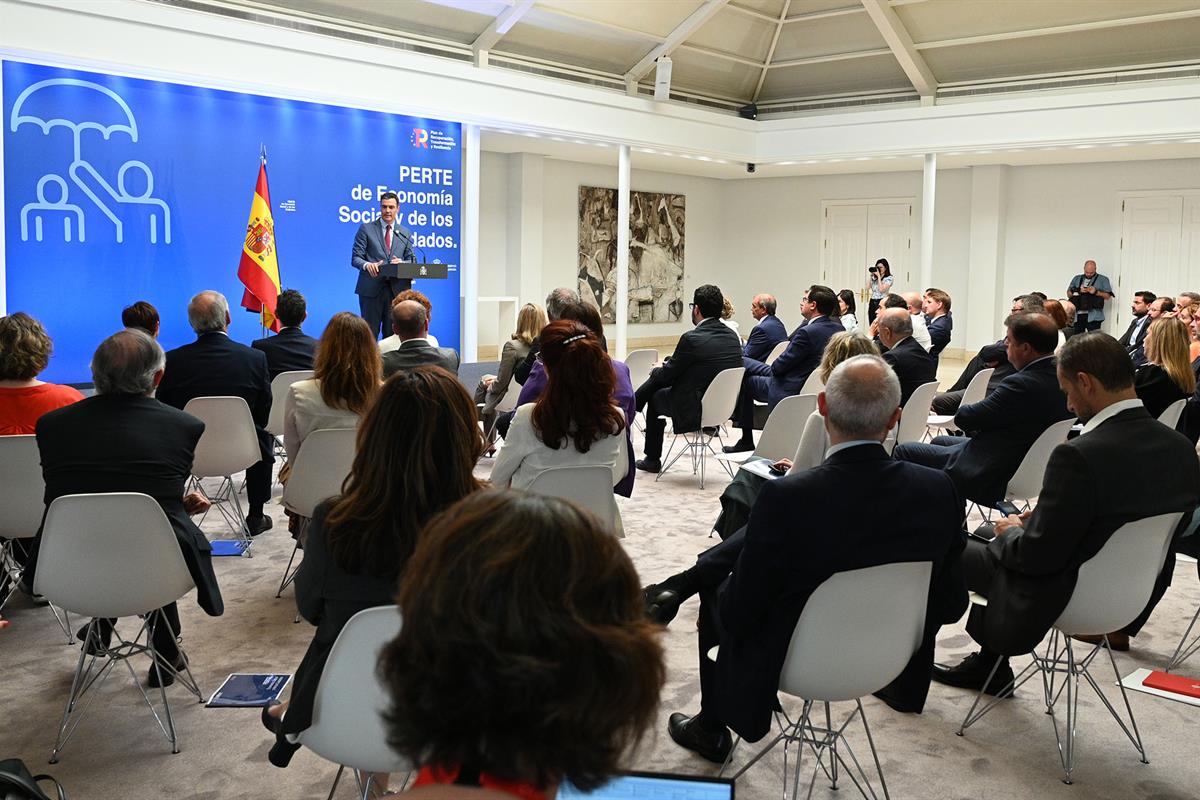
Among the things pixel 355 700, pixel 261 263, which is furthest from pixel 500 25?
pixel 355 700

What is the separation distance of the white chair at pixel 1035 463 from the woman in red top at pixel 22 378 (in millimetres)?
4431

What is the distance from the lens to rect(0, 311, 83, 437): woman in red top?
4.40 meters

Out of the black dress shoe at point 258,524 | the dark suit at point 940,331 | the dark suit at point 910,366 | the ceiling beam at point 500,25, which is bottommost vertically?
the black dress shoe at point 258,524

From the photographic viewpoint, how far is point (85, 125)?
953 centimetres

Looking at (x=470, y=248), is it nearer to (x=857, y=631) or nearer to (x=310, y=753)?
(x=310, y=753)

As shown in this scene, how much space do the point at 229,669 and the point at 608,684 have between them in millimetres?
3496

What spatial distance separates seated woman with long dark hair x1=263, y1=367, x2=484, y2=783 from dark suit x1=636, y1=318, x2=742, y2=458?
17.9 ft

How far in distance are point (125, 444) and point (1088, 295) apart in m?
15.9

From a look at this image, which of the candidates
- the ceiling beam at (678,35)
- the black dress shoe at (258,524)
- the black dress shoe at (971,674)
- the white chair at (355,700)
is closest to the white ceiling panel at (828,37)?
the ceiling beam at (678,35)

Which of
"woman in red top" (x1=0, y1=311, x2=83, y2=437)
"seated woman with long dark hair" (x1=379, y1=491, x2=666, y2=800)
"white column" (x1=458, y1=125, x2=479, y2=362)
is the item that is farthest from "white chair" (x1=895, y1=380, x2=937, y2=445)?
"white column" (x1=458, y1=125, x2=479, y2=362)

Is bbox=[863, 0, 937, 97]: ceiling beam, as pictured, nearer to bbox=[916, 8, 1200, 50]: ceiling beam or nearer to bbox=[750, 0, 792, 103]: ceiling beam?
bbox=[916, 8, 1200, 50]: ceiling beam

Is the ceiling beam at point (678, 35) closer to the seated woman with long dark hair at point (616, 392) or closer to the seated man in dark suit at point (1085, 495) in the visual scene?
the seated woman with long dark hair at point (616, 392)

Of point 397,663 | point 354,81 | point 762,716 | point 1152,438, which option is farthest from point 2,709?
point 354,81

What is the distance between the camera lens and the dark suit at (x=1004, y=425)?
5145 mm
